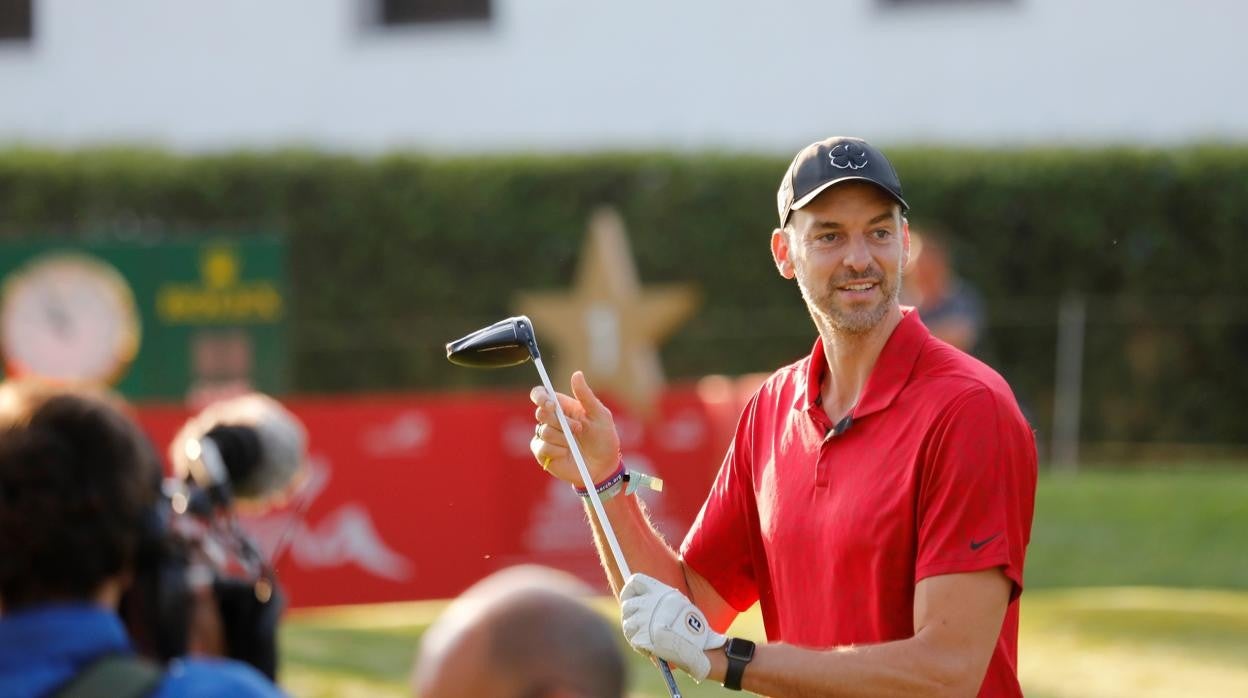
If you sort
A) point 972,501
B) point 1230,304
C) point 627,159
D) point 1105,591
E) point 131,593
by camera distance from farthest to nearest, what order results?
point 627,159
point 1230,304
point 1105,591
point 972,501
point 131,593

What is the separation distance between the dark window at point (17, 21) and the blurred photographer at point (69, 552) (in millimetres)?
19662

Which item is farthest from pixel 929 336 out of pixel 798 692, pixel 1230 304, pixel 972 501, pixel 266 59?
pixel 266 59

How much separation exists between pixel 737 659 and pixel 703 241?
13.3 meters

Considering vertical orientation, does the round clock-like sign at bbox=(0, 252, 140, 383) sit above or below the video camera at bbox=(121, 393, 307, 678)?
below

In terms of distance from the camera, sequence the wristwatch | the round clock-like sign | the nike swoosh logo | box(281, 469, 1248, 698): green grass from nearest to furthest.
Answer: the nike swoosh logo
the wristwatch
box(281, 469, 1248, 698): green grass
the round clock-like sign

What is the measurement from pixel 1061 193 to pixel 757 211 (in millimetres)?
2657

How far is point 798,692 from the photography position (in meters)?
3.55

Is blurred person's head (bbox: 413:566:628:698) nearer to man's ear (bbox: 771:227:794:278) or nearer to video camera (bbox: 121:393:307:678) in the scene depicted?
video camera (bbox: 121:393:307:678)

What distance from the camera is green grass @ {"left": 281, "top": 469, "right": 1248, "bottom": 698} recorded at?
8523 millimetres

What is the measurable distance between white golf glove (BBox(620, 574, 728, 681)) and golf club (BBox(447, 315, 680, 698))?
36cm

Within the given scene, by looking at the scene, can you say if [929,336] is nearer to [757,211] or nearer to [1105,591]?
[1105,591]

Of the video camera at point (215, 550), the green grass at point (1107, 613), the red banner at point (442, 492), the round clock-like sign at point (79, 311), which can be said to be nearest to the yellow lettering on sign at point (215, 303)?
the round clock-like sign at point (79, 311)

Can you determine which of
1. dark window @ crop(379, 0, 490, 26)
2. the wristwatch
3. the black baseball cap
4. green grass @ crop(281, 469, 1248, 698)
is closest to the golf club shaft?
the wristwatch

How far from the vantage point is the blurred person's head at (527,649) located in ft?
7.84
